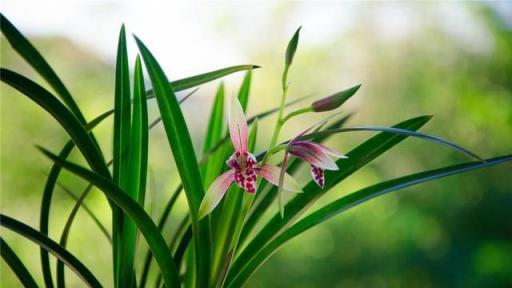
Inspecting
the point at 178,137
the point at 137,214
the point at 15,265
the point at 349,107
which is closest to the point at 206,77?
the point at 178,137

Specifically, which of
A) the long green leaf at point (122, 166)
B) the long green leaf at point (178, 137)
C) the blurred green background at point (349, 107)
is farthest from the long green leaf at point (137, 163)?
the blurred green background at point (349, 107)

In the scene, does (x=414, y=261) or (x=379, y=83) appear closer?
(x=414, y=261)

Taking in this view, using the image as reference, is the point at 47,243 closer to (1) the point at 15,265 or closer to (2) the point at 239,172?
(1) the point at 15,265

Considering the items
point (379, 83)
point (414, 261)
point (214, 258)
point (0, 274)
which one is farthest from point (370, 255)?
point (214, 258)

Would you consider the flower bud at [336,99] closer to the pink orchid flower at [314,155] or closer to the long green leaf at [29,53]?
the pink orchid flower at [314,155]

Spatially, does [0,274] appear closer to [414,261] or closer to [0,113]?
[0,113]

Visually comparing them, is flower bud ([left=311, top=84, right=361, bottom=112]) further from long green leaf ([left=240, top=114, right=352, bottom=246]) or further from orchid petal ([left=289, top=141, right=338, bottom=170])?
long green leaf ([left=240, top=114, right=352, bottom=246])
